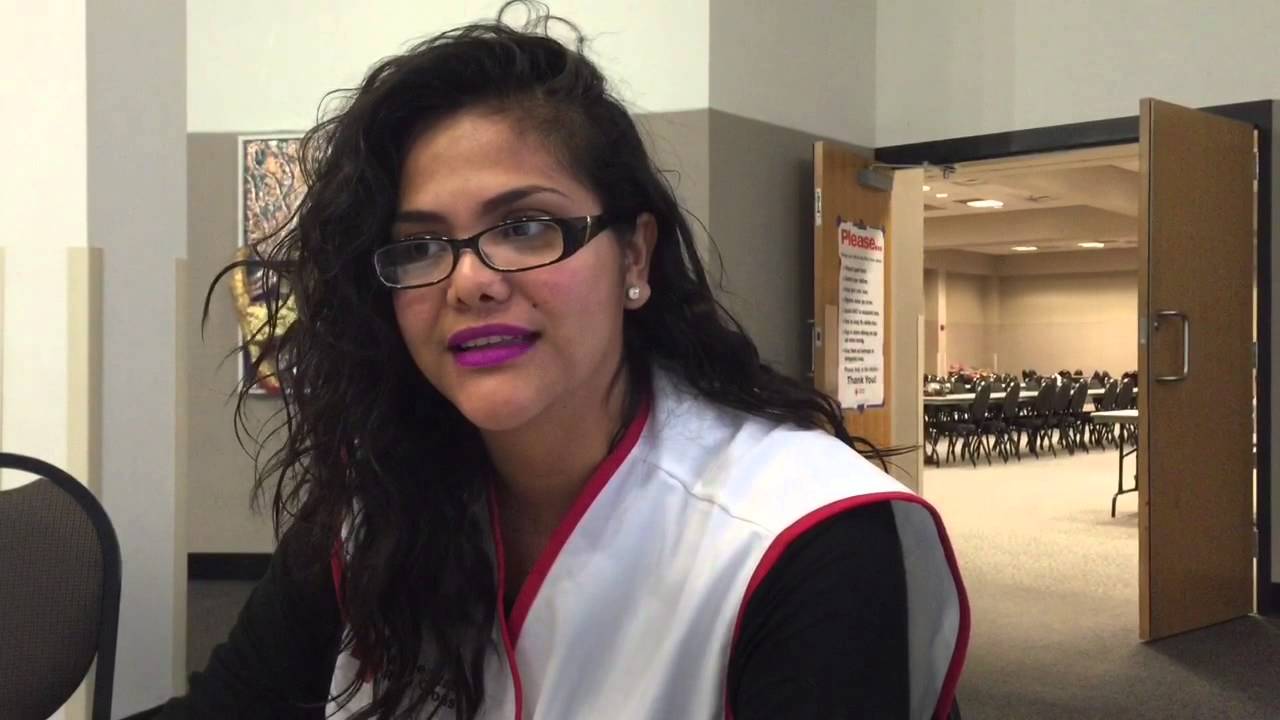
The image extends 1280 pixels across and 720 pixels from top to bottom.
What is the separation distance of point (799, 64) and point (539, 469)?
411cm

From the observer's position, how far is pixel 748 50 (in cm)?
457

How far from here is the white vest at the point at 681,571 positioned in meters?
0.82

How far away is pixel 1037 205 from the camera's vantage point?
1230 cm

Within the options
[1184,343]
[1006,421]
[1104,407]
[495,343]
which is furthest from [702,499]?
[1104,407]

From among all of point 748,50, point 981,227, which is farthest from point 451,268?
point 981,227

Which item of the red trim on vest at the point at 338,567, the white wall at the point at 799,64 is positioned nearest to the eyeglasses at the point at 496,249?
the red trim on vest at the point at 338,567

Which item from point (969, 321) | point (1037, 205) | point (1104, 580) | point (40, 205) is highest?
point (1037, 205)

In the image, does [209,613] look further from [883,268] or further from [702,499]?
[702,499]

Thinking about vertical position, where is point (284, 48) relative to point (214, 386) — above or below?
above

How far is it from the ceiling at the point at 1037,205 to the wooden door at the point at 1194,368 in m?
3.07

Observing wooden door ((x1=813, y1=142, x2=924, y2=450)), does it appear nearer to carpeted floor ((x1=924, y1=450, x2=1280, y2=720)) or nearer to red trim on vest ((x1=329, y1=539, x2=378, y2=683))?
carpeted floor ((x1=924, y1=450, x2=1280, y2=720))

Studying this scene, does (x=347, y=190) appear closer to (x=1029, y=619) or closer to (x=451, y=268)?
(x=451, y=268)

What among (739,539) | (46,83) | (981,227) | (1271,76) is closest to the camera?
(739,539)

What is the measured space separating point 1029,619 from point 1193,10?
2445mm
